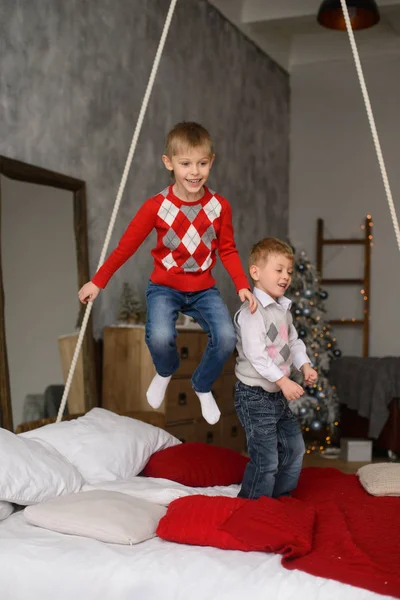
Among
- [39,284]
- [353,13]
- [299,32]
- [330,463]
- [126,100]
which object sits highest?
[299,32]

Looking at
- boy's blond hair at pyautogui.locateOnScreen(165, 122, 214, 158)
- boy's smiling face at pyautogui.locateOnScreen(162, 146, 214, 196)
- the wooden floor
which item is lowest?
the wooden floor

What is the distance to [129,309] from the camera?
5.31 m

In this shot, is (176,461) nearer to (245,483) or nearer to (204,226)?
(245,483)

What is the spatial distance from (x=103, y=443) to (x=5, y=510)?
67cm

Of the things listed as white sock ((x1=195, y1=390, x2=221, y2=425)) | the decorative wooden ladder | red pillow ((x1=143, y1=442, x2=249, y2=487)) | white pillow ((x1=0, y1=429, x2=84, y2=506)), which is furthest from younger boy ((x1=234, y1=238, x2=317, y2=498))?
the decorative wooden ladder

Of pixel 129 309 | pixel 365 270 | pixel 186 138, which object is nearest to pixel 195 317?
pixel 186 138

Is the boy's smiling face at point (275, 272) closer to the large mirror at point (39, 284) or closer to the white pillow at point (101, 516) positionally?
the white pillow at point (101, 516)

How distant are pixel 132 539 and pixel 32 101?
290 centimetres

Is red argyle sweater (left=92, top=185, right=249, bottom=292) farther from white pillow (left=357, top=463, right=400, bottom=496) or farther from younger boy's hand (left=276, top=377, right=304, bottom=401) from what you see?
white pillow (left=357, top=463, right=400, bottom=496)

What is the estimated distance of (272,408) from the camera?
3127 millimetres

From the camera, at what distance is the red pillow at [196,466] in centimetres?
343

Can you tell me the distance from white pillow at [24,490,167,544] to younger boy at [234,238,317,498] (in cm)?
48

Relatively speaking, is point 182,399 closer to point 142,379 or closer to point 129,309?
point 142,379

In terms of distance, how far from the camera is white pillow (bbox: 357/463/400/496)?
3.27 meters
